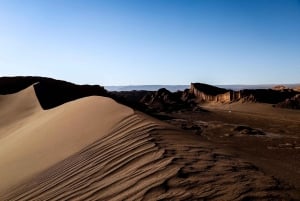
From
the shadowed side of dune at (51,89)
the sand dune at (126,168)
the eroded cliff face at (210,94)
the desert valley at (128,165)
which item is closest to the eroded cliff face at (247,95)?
the eroded cliff face at (210,94)

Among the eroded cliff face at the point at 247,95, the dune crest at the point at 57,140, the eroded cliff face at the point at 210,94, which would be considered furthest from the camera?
the eroded cliff face at the point at 210,94

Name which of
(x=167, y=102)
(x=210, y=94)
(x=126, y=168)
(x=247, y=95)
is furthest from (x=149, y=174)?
(x=210, y=94)

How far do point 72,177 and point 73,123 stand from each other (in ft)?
13.7

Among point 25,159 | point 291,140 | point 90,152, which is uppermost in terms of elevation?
point 90,152

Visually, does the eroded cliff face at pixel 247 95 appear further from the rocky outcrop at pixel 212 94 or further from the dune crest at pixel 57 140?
the dune crest at pixel 57 140

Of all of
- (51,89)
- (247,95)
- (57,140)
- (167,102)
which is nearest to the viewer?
(57,140)

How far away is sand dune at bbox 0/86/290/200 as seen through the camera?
10.2 ft

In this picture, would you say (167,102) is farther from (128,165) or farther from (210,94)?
(128,165)

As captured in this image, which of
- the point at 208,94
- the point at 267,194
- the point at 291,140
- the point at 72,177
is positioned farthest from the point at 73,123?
the point at 208,94

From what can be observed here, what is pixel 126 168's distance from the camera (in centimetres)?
400

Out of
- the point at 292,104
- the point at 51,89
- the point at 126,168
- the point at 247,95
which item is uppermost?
the point at 51,89

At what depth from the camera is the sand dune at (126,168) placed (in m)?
3.12

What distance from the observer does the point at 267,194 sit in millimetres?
2895

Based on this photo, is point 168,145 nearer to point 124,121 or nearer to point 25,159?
point 124,121
